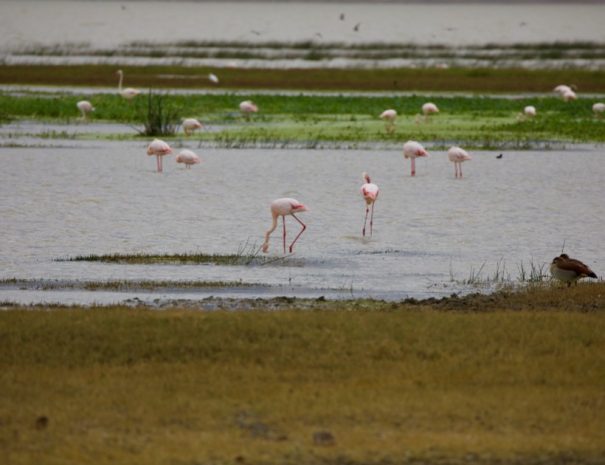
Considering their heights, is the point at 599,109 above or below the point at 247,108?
above

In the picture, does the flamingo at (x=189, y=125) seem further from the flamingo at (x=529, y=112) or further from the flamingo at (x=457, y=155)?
the flamingo at (x=529, y=112)

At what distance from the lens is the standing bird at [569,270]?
1338cm

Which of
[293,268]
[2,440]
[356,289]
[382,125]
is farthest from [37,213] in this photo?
[382,125]

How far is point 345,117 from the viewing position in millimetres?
37594

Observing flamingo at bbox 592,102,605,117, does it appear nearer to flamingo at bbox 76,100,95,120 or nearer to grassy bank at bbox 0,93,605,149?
grassy bank at bbox 0,93,605,149

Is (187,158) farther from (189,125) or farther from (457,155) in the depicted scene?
(189,125)

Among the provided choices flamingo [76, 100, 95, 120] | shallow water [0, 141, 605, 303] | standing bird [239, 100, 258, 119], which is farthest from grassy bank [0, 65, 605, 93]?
shallow water [0, 141, 605, 303]

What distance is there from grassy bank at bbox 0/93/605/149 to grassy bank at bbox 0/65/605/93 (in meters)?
6.45

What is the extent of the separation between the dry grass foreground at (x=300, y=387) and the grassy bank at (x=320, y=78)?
128 feet

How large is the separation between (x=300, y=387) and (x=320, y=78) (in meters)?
45.1

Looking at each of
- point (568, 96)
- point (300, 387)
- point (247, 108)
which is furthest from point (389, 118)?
point (300, 387)

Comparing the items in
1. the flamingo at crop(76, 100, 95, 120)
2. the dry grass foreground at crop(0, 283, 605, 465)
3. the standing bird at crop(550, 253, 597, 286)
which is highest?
the flamingo at crop(76, 100, 95, 120)

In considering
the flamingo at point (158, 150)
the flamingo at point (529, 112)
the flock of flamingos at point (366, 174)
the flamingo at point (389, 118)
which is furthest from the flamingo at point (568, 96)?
the flamingo at point (158, 150)

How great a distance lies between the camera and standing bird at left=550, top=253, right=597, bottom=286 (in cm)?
1338
